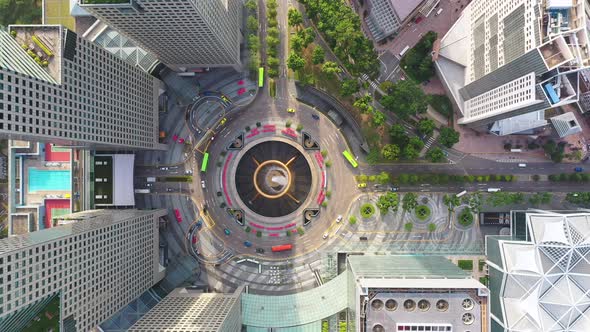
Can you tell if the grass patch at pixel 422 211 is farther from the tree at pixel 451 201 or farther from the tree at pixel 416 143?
the tree at pixel 416 143

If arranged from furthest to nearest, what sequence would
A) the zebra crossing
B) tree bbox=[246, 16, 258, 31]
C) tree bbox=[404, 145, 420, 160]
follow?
1. the zebra crossing
2. tree bbox=[246, 16, 258, 31]
3. tree bbox=[404, 145, 420, 160]

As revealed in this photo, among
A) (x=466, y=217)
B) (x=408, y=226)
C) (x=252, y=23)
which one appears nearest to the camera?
(x=252, y=23)

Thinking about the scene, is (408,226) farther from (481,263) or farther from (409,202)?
(481,263)

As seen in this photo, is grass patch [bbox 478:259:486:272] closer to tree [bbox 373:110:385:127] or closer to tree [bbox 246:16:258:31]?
tree [bbox 373:110:385:127]

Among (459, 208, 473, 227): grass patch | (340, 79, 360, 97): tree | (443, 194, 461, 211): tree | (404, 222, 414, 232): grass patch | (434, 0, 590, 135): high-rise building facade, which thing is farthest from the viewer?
(404, 222, 414, 232): grass patch

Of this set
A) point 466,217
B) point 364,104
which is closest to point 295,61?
point 364,104

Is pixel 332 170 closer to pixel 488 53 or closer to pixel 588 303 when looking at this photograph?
pixel 488 53

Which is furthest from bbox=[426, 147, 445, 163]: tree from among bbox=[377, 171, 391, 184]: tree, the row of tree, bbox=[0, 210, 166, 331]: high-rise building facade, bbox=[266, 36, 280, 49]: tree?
bbox=[0, 210, 166, 331]: high-rise building facade
